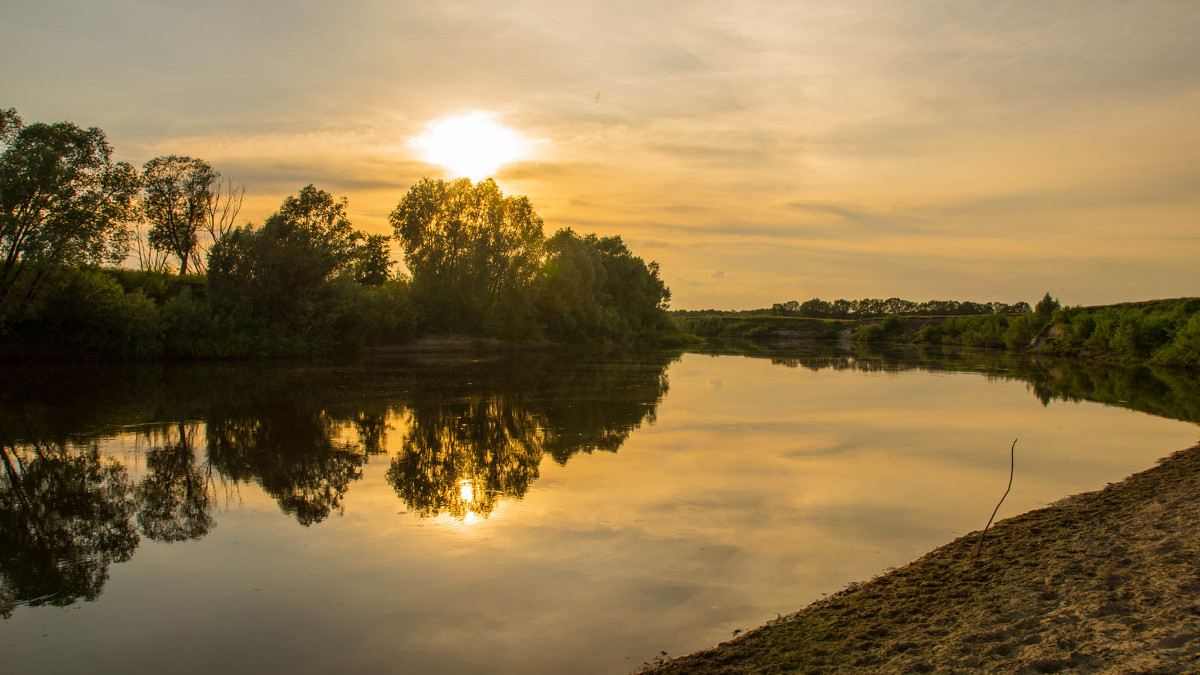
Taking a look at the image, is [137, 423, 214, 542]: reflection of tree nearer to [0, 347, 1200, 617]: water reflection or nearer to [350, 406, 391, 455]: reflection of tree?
[0, 347, 1200, 617]: water reflection

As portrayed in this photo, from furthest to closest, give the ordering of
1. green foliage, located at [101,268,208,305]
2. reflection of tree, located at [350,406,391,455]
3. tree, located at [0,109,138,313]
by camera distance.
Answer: green foliage, located at [101,268,208,305] → tree, located at [0,109,138,313] → reflection of tree, located at [350,406,391,455]

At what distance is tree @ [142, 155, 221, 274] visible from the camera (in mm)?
51500

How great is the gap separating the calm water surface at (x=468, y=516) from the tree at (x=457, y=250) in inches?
1463

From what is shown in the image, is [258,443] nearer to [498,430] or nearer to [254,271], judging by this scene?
[498,430]

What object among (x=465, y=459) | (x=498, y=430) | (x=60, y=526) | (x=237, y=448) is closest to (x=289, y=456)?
(x=237, y=448)

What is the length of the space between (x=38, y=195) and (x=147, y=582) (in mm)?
32743

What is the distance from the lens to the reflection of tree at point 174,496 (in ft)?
28.6

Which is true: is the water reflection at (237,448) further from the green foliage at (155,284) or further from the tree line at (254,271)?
the green foliage at (155,284)

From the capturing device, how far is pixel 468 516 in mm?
9234

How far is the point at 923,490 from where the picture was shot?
10.8m

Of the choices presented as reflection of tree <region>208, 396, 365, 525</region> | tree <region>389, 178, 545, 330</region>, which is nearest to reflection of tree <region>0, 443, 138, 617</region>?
reflection of tree <region>208, 396, 365, 525</region>

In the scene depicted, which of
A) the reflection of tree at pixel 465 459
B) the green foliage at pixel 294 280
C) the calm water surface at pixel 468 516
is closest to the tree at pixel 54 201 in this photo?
the green foliage at pixel 294 280

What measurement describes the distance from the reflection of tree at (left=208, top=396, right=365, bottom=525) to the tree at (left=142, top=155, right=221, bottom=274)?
138 feet

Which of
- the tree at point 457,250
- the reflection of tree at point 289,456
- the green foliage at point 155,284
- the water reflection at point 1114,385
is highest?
the tree at point 457,250
